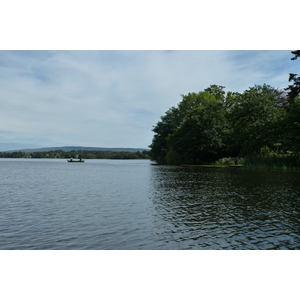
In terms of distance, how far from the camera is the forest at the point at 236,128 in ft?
129

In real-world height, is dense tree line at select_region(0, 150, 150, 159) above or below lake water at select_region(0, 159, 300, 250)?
above

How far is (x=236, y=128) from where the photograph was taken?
50750mm

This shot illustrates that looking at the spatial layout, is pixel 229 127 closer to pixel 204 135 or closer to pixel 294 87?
pixel 204 135

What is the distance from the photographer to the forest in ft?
129

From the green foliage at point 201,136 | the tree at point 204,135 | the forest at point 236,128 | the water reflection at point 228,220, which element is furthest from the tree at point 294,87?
the water reflection at point 228,220

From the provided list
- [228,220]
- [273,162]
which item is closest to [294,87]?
[273,162]

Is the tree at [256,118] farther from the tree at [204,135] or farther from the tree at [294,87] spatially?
the tree at [204,135]

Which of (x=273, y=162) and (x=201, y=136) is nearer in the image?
(x=273, y=162)

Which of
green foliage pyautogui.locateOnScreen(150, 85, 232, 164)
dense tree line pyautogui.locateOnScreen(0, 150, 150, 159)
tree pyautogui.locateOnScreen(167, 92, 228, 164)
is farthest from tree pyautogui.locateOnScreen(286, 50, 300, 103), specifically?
dense tree line pyautogui.locateOnScreen(0, 150, 150, 159)

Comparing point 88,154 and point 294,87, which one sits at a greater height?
point 294,87

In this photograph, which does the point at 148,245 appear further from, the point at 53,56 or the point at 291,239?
the point at 53,56

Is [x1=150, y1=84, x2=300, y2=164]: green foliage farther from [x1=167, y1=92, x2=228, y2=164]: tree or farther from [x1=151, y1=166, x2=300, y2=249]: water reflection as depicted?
[x1=151, y1=166, x2=300, y2=249]: water reflection
